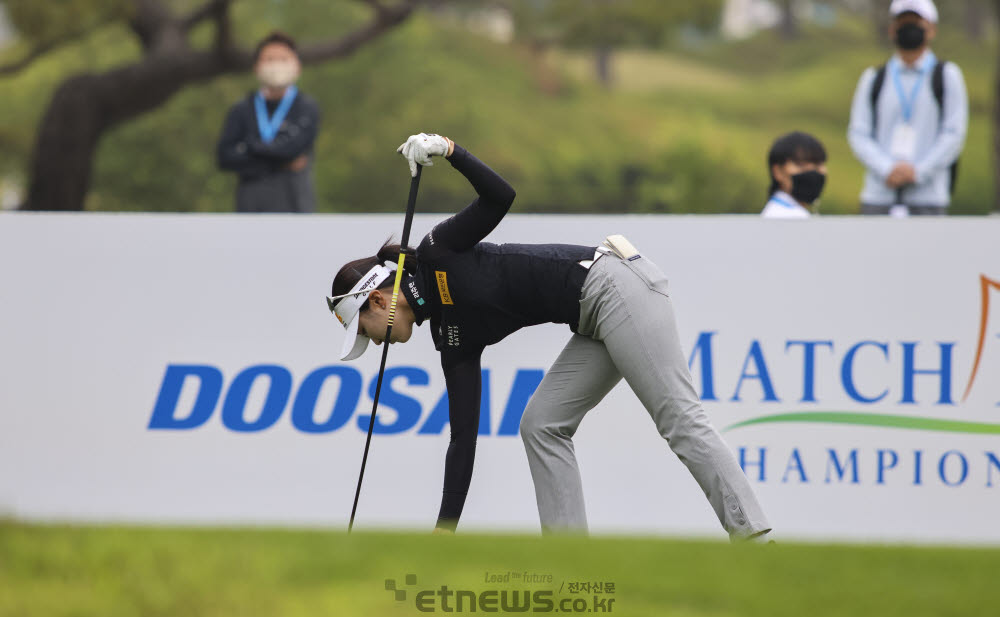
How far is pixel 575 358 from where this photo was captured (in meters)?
4.80

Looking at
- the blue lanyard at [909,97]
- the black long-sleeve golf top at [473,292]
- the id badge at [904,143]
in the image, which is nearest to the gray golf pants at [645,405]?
the black long-sleeve golf top at [473,292]

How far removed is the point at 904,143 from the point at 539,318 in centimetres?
344

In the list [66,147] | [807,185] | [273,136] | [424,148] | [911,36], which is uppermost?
[66,147]

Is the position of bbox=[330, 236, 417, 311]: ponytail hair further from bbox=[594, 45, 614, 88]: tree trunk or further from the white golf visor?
bbox=[594, 45, 614, 88]: tree trunk

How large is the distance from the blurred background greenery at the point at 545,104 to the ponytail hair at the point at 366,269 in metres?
16.5

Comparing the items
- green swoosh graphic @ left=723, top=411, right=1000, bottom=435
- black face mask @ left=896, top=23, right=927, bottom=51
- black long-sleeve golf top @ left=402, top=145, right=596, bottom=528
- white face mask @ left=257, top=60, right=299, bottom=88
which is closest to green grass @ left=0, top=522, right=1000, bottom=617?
black long-sleeve golf top @ left=402, top=145, right=596, bottom=528

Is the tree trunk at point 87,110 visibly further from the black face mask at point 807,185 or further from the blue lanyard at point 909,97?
the black face mask at point 807,185

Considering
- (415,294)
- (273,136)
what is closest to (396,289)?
(415,294)

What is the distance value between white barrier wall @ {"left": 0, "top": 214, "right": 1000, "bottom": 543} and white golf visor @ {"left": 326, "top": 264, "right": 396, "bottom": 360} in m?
1.28

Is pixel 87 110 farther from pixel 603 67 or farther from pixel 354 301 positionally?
pixel 603 67

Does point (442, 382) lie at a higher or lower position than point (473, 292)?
higher

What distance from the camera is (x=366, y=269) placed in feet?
15.5

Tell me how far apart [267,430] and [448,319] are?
1.84 m

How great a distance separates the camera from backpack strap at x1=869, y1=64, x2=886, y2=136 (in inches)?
288
